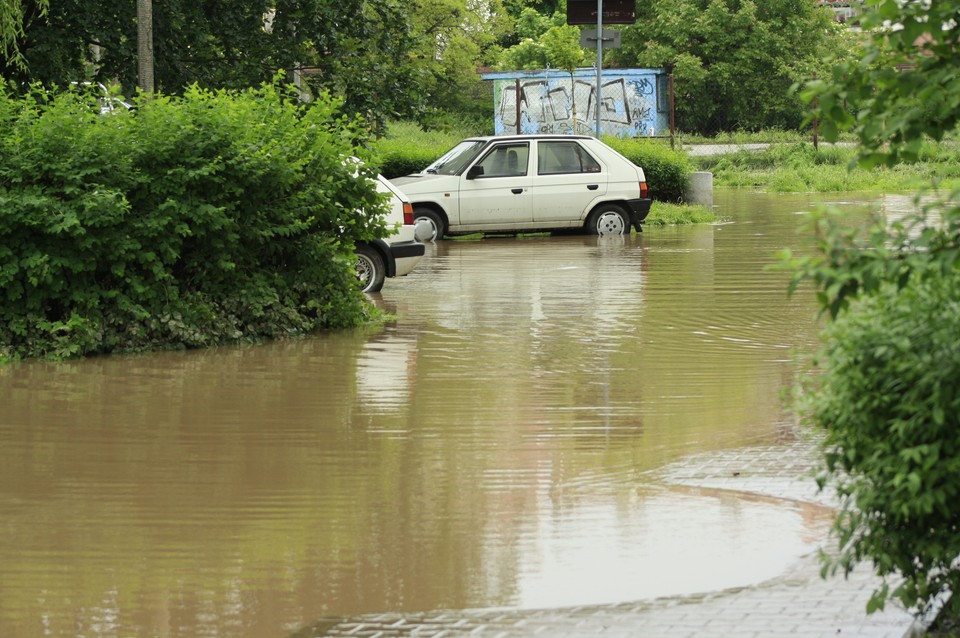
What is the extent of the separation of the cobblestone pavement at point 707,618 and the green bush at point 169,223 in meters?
6.57

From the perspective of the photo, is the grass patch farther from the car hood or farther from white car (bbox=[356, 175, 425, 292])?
white car (bbox=[356, 175, 425, 292])

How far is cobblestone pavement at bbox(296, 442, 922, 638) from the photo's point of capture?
16.8ft

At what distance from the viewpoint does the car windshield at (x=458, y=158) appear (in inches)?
898

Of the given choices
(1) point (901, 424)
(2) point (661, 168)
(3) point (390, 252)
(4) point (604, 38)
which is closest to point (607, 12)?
(4) point (604, 38)

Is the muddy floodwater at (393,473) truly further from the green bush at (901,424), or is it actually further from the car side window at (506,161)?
the car side window at (506,161)

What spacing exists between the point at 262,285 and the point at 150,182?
1351 mm

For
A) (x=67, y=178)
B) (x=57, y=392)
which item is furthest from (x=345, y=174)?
(x=57, y=392)

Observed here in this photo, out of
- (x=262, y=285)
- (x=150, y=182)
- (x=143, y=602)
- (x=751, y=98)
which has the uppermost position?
(x=751, y=98)

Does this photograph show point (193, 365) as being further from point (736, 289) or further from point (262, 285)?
point (736, 289)

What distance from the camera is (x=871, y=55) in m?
4.15

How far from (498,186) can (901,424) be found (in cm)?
1884

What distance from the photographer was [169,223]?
38.5ft

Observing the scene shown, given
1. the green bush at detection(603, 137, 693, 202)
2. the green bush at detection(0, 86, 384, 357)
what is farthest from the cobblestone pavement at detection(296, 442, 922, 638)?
the green bush at detection(603, 137, 693, 202)

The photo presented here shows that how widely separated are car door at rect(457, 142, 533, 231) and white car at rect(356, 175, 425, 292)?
709 centimetres
